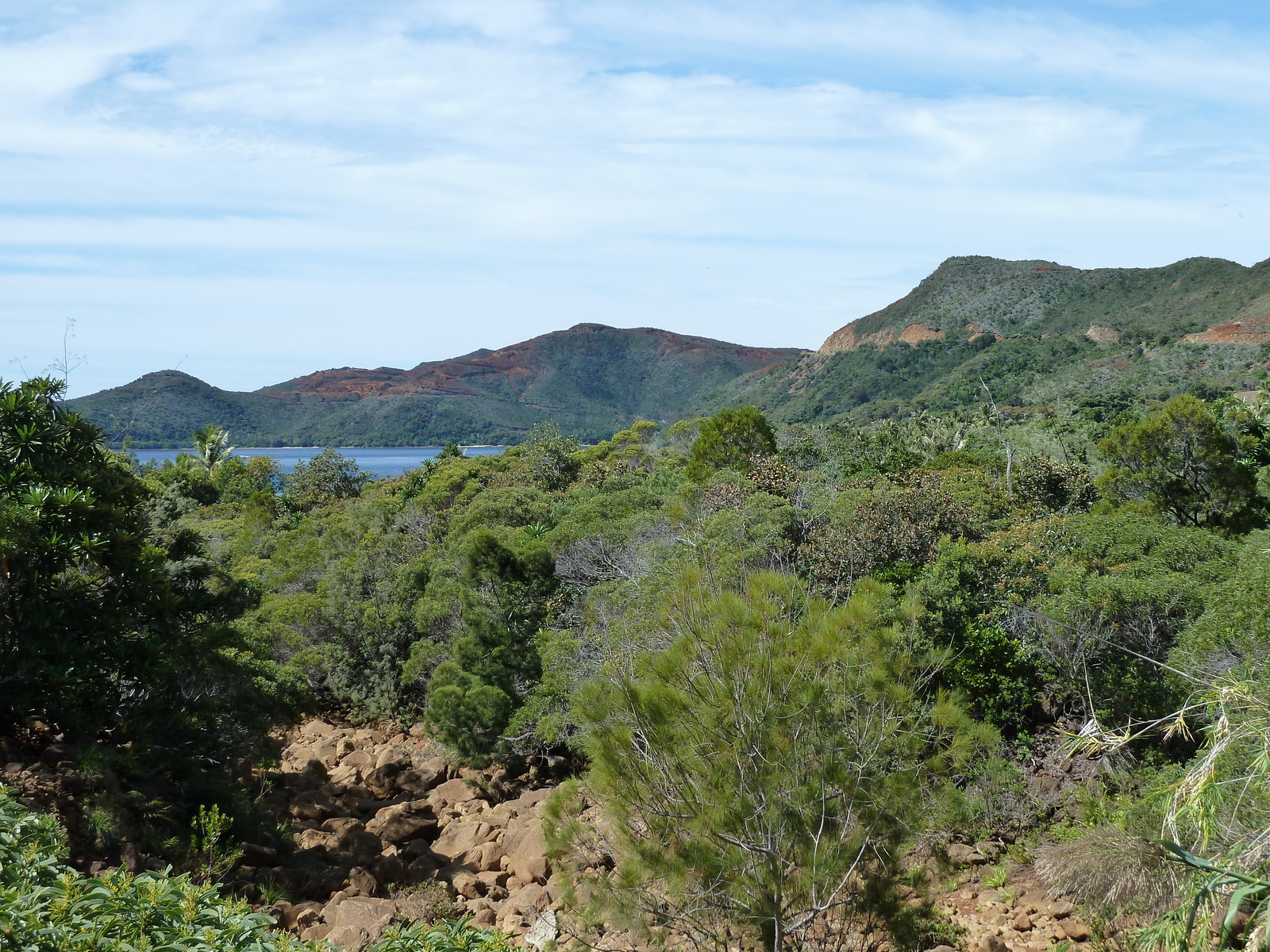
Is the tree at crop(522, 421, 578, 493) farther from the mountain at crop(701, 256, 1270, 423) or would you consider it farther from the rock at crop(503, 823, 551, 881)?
the mountain at crop(701, 256, 1270, 423)

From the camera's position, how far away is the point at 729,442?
2627cm

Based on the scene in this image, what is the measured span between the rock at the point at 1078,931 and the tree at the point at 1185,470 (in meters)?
14.9

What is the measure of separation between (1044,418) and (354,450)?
406ft

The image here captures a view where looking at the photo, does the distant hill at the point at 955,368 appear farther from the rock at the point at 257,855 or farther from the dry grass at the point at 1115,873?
the dry grass at the point at 1115,873

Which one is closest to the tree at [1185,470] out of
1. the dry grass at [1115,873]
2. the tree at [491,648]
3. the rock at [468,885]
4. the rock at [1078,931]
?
the dry grass at [1115,873]

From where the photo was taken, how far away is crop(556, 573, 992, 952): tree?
20.4ft

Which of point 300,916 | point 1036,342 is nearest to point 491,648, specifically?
point 300,916

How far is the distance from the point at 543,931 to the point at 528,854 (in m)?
2.30

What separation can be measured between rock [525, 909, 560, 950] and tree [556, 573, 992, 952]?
91.6 inches

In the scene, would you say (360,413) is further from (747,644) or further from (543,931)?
(747,644)

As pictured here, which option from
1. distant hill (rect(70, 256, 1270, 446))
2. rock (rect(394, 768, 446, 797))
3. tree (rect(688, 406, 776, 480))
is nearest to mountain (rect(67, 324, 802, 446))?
distant hill (rect(70, 256, 1270, 446))

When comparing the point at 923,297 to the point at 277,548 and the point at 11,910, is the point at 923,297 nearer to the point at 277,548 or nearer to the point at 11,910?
the point at 277,548

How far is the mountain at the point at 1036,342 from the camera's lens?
73.9 m

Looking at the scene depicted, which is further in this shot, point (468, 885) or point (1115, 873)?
point (468, 885)
